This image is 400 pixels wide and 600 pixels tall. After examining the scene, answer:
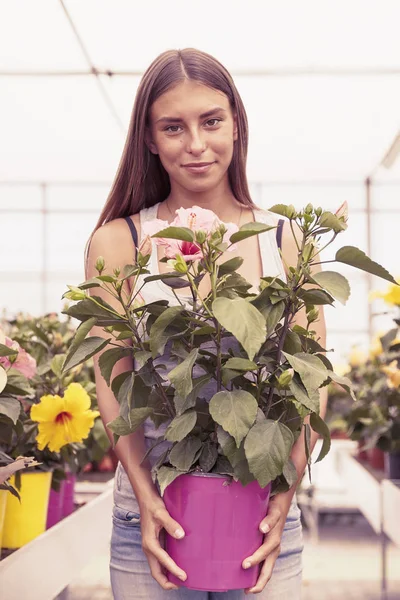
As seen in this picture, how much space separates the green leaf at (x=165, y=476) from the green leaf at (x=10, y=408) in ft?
1.04

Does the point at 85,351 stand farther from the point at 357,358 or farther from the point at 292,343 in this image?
the point at 357,358

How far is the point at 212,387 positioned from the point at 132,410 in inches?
7.2

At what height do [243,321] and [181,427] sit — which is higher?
[243,321]

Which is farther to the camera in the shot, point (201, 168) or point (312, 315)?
point (201, 168)

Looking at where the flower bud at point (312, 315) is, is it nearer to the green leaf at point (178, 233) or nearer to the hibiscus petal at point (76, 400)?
the green leaf at point (178, 233)

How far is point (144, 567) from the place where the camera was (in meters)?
1.17

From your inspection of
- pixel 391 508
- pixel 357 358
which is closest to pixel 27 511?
pixel 391 508

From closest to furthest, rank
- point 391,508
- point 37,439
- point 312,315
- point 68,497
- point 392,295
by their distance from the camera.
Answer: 1. point 312,315
2. point 37,439
3. point 68,497
4. point 391,508
5. point 392,295

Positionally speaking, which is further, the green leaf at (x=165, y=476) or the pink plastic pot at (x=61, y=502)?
the pink plastic pot at (x=61, y=502)

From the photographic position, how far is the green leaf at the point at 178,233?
0.98m

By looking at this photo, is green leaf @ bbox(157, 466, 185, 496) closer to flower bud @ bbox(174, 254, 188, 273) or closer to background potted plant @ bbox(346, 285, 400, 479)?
flower bud @ bbox(174, 254, 188, 273)

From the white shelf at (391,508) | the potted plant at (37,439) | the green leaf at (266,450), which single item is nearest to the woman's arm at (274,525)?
the green leaf at (266,450)

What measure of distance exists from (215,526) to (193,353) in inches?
8.6

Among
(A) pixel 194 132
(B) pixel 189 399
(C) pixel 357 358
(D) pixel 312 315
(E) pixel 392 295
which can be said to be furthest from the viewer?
(C) pixel 357 358
